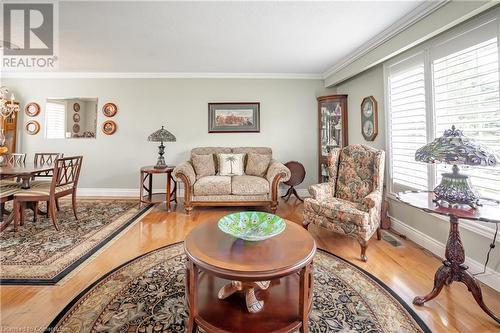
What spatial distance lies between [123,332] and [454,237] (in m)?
2.24

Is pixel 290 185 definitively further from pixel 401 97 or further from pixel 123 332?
pixel 123 332

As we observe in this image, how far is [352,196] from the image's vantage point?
2645mm

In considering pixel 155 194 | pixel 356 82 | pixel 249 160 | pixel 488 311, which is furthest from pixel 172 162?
pixel 488 311

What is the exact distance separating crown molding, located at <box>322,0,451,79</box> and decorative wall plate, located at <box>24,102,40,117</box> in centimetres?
591

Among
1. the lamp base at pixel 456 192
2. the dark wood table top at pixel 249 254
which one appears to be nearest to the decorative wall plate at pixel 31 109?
the dark wood table top at pixel 249 254

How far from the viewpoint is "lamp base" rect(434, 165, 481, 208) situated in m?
1.46

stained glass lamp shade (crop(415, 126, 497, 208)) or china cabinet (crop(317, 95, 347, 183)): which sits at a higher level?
china cabinet (crop(317, 95, 347, 183))

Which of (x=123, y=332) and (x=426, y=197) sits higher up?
(x=426, y=197)

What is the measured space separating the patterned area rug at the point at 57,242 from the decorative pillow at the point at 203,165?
1.08m

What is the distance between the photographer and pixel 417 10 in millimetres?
2115

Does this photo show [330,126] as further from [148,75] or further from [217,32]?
[148,75]

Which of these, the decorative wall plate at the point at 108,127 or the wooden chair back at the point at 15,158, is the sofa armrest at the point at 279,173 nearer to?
the decorative wall plate at the point at 108,127

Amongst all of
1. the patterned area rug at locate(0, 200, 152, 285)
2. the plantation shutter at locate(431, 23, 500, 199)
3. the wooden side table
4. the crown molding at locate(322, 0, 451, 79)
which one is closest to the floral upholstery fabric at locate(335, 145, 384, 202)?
the plantation shutter at locate(431, 23, 500, 199)

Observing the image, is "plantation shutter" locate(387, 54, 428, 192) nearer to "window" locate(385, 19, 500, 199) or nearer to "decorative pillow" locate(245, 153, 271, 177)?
"window" locate(385, 19, 500, 199)
